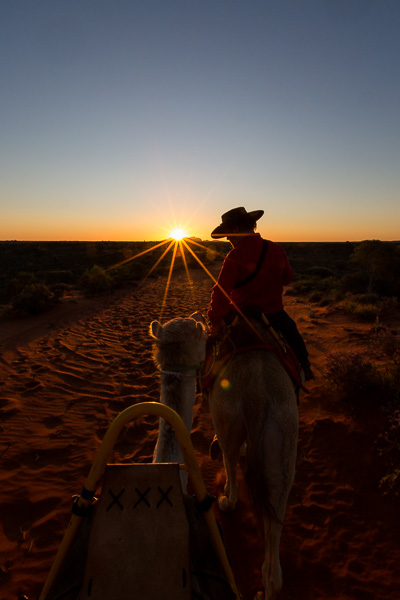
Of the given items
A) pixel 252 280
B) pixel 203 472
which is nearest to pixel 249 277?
pixel 252 280

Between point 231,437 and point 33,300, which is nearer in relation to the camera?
point 231,437

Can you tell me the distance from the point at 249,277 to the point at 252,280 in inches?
2.6

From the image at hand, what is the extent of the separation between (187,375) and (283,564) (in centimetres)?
219

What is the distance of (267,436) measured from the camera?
2062 mm

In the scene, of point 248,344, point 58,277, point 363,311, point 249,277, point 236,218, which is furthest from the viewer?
point 58,277

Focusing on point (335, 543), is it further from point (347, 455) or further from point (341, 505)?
point (347, 455)

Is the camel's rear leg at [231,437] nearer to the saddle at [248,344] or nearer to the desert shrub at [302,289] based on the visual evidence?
the saddle at [248,344]

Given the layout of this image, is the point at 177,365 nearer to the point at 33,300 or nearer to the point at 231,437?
the point at 231,437

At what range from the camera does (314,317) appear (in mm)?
10828

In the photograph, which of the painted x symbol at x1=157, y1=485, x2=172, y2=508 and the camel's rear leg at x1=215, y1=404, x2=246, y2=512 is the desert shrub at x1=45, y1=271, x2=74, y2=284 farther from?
the painted x symbol at x1=157, y1=485, x2=172, y2=508

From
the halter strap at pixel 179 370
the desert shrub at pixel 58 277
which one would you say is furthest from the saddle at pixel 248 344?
the desert shrub at pixel 58 277

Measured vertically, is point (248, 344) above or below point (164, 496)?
above

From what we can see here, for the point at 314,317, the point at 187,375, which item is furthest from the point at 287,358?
the point at 314,317

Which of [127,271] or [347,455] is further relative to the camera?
[127,271]
